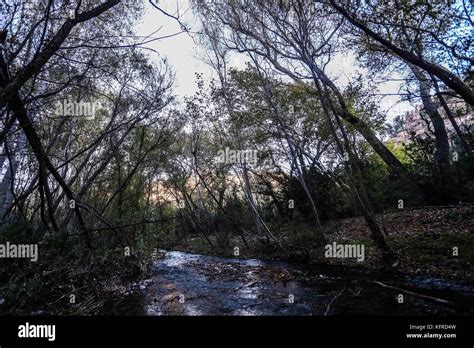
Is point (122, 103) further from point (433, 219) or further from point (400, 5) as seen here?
point (433, 219)

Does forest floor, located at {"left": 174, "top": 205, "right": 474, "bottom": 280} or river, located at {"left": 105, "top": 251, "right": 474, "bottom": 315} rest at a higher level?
forest floor, located at {"left": 174, "top": 205, "right": 474, "bottom": 280}

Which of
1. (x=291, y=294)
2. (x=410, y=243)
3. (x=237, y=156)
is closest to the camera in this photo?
(x=291, y=294)

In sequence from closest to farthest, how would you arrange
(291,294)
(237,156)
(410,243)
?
1. (291,294)
2. (410,243)
3. (237,156)

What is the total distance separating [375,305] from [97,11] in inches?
312

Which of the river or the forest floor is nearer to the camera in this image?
the river

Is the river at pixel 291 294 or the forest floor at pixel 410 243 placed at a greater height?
the forest floor at pixel 410 243

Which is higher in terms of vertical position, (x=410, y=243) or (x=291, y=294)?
(x=410, y=243)

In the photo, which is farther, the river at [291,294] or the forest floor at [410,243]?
the forest floor at [410,243]

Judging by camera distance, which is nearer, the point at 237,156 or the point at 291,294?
the point at 291,294

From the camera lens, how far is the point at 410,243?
455 inches

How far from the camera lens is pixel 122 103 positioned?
1417cm

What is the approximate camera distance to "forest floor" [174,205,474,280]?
9758 millimetres

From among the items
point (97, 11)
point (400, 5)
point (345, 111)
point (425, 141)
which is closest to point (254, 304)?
point (97, 11)

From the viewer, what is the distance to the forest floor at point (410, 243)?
32.0ft
